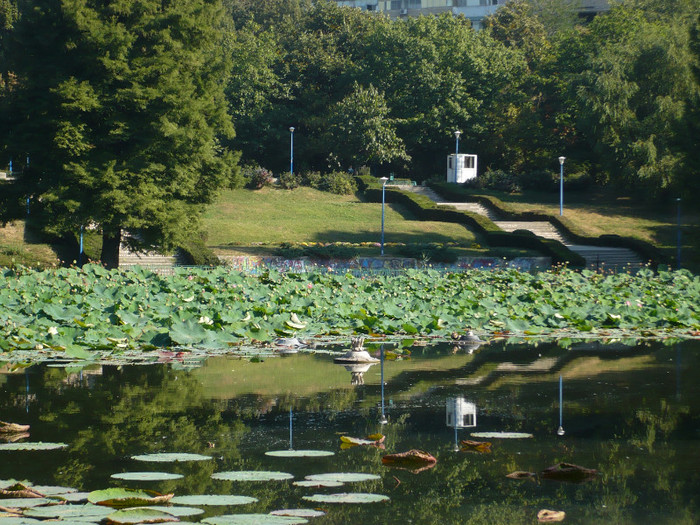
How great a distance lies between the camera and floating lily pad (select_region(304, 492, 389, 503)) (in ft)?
16.2

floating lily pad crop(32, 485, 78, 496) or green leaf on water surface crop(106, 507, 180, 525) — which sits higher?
green leaf on water surface crop(106, 507, 180, 525)

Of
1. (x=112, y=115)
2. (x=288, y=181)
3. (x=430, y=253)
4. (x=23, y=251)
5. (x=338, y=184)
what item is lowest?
(x=430, y=253)

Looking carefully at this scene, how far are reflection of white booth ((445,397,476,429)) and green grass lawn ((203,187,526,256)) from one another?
2951 centimetres

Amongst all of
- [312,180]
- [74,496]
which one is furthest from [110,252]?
[312,180]

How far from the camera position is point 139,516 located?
4.51 m

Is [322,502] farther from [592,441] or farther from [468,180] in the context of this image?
[468,180]

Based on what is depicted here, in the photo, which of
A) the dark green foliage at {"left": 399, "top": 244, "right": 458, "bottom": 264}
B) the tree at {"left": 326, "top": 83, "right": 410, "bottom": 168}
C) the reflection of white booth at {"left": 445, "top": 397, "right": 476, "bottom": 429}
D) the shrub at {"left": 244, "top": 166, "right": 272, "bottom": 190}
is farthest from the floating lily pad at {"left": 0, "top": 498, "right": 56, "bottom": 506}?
the tree at {"left": 326, "top": 83, "right": 410, "bottom": 168}

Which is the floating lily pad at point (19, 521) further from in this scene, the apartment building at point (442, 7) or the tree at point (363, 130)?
the apartment building at point (442, 7)

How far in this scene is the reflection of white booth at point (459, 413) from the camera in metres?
7.35

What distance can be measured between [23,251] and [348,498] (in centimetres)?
2925

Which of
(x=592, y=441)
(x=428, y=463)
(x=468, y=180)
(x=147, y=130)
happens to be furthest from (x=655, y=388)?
(x=468, y=180)

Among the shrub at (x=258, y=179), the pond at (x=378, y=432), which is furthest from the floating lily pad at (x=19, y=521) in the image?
the shrub at (x=258, y=179)

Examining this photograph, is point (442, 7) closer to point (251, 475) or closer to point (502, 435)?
point (502, 435)

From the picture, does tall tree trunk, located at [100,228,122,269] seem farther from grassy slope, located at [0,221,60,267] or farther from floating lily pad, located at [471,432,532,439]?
floating lily pad, located at [471,432,532,439]
